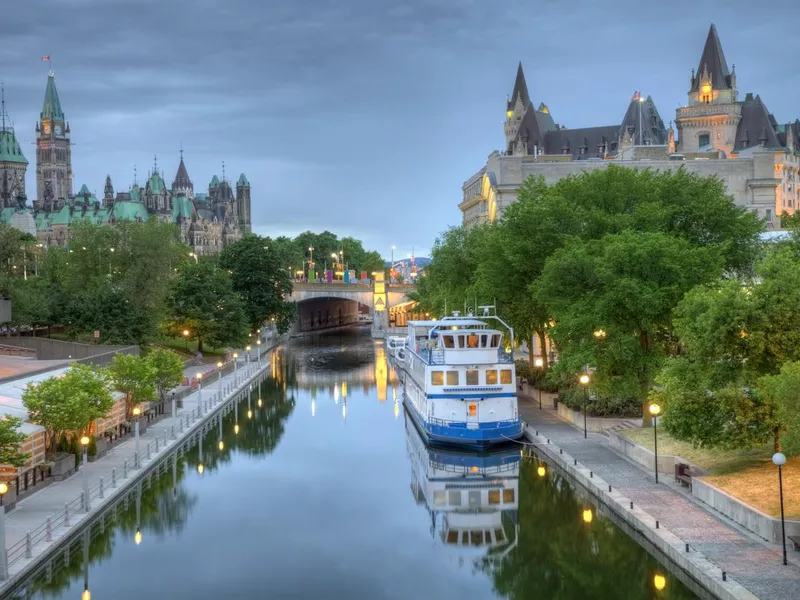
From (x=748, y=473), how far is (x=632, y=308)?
13470 millimetres

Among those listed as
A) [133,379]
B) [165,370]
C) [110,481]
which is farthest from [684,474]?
[165,370]

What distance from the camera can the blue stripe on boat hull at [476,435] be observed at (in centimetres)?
5012

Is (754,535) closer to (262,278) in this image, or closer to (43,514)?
(43,514)

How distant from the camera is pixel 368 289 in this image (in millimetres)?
167250

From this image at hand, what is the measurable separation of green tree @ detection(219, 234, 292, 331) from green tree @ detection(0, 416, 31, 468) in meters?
89.0

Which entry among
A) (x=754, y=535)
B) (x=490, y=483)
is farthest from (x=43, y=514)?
(x=754, y=535)

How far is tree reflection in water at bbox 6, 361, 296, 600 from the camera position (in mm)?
30422

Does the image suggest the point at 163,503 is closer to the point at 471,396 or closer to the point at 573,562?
the point at 471,396


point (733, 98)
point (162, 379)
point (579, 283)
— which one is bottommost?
point (162, 379)

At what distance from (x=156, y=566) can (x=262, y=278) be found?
9628 cm

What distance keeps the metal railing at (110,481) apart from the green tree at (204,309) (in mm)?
26998

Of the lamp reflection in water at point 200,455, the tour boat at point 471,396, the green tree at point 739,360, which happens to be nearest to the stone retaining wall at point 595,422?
the tour boat at point 471,396

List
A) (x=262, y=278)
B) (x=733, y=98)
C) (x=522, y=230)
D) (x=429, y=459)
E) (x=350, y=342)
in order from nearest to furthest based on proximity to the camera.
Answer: (x=429, y=459) → (x=522, y=230) → (x=262, y=278) → (x=350, y=342) → (x=733, y=98)

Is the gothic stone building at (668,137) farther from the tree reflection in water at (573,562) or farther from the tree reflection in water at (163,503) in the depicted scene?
the tree reflection in water at (573,562)
